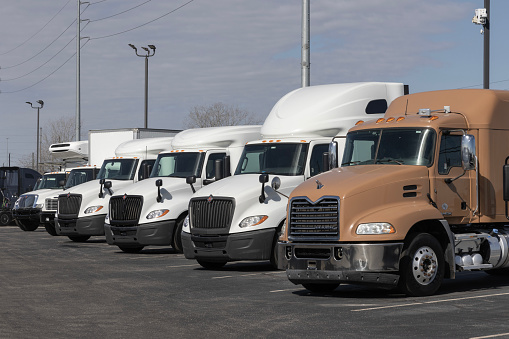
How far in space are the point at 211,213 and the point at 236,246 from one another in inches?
38.4

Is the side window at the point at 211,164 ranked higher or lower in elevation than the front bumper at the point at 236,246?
higher

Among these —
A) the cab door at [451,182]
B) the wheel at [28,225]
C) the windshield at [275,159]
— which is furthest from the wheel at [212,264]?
the wheel at [28,225]

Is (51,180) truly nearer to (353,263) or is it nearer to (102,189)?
(102,189)

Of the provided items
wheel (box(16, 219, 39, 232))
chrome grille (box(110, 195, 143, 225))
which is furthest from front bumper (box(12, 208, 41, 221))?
chrome grille (box(110, 195, 143, 225))

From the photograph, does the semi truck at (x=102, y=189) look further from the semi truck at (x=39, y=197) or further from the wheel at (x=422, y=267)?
the wheel at (x=422, y=267)

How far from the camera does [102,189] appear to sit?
27.1 metres

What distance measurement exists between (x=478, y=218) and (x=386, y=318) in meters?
4.02

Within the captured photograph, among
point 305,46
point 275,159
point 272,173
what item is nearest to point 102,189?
point 305,46

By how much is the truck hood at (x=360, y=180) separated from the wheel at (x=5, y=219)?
31.4m

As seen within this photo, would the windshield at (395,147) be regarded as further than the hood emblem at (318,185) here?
Yes

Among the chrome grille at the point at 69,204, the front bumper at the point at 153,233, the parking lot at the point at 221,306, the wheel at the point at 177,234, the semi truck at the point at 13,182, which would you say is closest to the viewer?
the parking lot at the point at 221,306

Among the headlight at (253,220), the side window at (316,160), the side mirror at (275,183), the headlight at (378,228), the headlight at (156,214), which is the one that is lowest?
the headlight at (156,214)

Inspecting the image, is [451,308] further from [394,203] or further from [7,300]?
[7,300]

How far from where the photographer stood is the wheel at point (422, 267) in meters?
13.2
